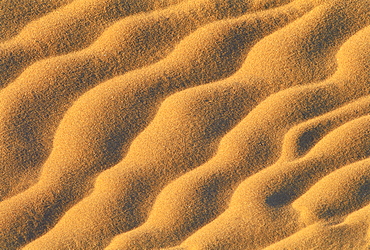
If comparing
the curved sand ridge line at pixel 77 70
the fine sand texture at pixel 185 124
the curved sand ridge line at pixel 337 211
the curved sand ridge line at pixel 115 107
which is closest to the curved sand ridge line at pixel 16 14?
the fine sand texture at pixel 185 124

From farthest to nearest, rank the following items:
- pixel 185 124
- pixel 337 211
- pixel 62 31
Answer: pixel 62 31
pixel 185 124
pixel 337 211

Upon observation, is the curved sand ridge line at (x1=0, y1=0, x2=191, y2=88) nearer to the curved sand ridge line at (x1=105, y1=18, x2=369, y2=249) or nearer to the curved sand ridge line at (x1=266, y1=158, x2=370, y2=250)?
the curved sand ridge line at (x1=105, y1=18, x2=369, y2=249)

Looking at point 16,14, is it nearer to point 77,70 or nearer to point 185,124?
point 77,70

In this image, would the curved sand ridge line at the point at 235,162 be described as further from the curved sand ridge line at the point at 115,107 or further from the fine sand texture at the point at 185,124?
the curved sand ridge line at the point at 115,107

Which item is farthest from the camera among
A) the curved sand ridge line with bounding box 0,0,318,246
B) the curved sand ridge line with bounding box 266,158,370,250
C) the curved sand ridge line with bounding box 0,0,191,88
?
the curved sand ridge line with bounding box 0,0,191,88

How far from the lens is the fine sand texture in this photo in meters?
1.64

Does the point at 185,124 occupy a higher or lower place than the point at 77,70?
lower

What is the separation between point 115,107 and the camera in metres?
1.77

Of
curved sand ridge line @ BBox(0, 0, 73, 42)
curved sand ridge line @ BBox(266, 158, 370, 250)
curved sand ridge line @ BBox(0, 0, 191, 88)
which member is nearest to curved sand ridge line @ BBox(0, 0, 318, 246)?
curved sand ridge line @ BBox(0, 0, 191, 88)

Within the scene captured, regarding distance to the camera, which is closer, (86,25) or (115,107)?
(115,107)

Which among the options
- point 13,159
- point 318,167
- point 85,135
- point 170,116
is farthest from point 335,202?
point 13,159

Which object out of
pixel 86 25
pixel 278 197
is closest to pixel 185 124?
pixel 278 197

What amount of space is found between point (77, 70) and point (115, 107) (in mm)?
193

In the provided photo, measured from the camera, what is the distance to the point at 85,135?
1.75m
